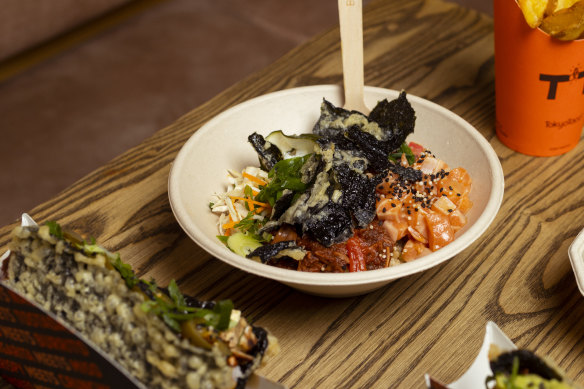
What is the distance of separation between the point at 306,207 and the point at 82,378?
1.71 feet

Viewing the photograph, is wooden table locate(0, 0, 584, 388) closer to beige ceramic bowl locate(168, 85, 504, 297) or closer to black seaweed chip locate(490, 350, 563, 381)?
beige ceramic bowl locate(168, 85, 504, 297)

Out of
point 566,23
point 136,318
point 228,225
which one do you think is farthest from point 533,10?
point 136,318

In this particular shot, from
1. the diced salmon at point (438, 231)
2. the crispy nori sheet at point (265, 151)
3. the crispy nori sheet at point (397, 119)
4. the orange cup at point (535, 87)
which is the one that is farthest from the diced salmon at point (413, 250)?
the orange cup at point (535, 87)

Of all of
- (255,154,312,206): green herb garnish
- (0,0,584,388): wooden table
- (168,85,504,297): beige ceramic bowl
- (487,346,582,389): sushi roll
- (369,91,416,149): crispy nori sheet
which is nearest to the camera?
(487,346,582,389): sushi roll

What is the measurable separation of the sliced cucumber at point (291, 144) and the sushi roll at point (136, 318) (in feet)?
1.98

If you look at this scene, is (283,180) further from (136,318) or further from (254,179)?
(136,318)

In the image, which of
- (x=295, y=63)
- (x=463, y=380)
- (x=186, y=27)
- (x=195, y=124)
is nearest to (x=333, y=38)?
(x=295, y=63)

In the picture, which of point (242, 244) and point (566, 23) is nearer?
point (242, 244)

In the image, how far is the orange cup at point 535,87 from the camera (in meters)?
1.50

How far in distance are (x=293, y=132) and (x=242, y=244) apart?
Answer: 46 cm

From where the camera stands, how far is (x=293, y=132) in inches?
64.0

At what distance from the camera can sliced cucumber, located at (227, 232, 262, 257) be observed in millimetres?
1254

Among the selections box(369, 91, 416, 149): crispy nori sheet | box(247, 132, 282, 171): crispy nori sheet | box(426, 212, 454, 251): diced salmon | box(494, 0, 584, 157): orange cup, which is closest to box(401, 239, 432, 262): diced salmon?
box(426, 212, 454, 251): diced salmon

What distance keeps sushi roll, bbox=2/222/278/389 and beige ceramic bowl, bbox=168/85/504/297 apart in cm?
→ 20
